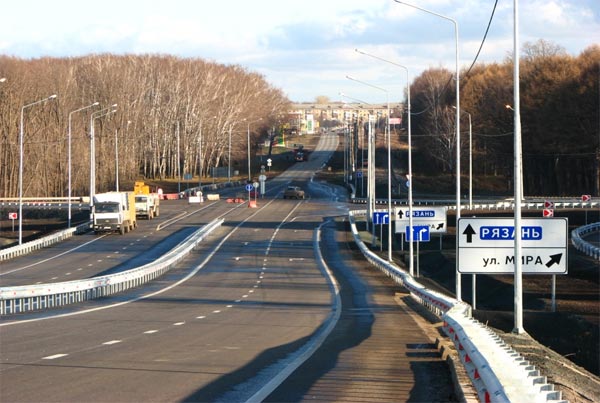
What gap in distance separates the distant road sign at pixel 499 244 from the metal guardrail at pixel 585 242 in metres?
32.5

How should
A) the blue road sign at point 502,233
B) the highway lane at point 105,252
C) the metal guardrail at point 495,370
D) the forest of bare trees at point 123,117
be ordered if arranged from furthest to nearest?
the forest of bare trees at point 123,117 < the highway lane at point 105,252 < the blue road sign at point 502,233 < the metal guardrail at point 495,370

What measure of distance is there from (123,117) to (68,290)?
10797cm

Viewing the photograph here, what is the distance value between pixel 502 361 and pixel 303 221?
74.7 meters

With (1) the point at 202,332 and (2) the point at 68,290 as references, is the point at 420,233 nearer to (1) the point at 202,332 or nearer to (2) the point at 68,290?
(2) the point at 68,290

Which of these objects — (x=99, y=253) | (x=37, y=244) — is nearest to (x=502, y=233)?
(x=99, y=253)

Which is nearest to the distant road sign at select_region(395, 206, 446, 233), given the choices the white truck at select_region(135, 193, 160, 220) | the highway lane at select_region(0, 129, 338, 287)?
the highway lane at select_region(0, 129, 338, 287)

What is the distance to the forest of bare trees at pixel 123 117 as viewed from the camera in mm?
112625

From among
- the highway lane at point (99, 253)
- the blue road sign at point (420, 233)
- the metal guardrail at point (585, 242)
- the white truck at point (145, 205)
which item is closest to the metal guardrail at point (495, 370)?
the blue road sign at point (420, 233)

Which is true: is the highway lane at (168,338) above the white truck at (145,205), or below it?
below

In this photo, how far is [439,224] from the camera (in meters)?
51.0

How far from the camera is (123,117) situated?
137125 mm

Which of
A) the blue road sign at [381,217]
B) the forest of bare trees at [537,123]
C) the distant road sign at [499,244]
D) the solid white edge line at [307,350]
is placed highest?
the forest of bare trees at [537,123]

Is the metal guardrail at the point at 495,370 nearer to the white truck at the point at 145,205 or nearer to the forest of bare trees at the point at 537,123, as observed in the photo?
the white truck at the point at 145,205

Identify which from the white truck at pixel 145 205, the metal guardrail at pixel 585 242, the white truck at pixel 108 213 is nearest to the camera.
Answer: the metal guardrail at pixel 585 242
